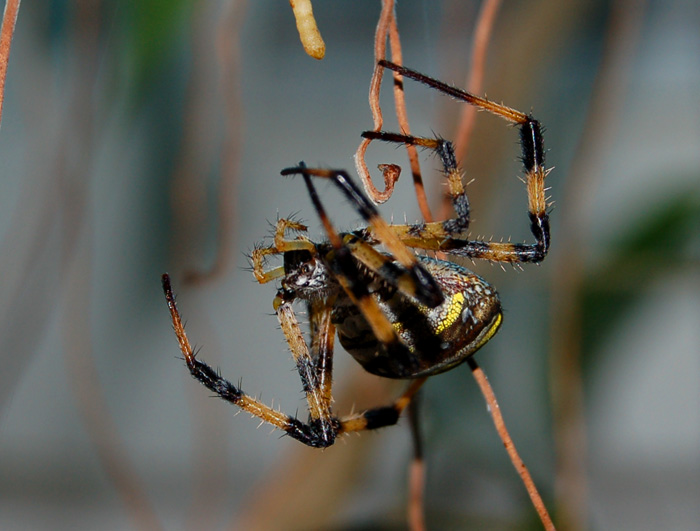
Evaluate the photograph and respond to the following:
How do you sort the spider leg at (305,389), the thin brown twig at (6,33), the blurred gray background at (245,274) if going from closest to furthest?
the thin brown twig at (6,33) → the spider leg at (305,389) → the blurred gray background at (245,274)

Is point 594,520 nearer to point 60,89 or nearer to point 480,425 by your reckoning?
point 480,425

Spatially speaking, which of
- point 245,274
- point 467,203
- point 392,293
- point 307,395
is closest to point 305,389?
point 307,395

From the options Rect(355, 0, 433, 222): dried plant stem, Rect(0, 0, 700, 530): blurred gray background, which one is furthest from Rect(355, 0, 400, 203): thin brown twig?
Rect(0, 0, 700, 530): blurred gray background

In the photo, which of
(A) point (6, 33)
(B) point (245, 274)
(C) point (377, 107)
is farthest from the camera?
(B) point (245, 274)

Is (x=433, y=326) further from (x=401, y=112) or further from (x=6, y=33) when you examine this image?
(x=6, y=33)

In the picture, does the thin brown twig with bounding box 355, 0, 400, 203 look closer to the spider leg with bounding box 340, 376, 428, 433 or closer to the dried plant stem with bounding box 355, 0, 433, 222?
the dried plant stem with bounding box 355, 0, 433, 222

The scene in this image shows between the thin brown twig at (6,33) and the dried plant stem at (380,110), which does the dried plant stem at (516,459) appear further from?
the thin brown twig at (6,33)

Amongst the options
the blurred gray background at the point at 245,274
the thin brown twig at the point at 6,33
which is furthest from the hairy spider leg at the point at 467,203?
the blurred gray background at the point at 245,274
